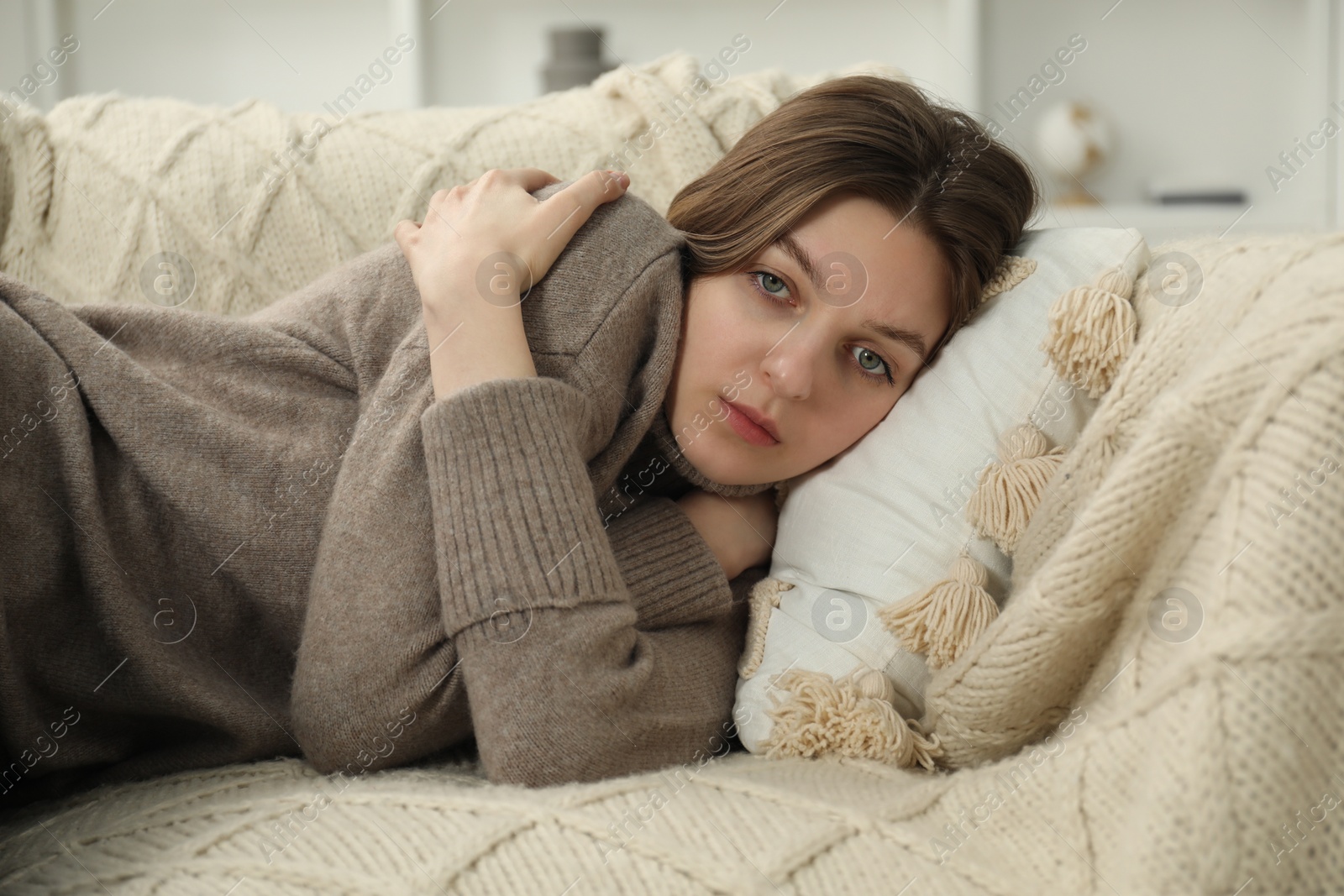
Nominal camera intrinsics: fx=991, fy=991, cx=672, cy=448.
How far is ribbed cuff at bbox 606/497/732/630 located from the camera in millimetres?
883

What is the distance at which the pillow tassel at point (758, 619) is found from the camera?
34.6 inches

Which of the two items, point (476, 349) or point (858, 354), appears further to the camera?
point (858, 354)

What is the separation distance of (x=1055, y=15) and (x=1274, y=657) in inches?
92.0

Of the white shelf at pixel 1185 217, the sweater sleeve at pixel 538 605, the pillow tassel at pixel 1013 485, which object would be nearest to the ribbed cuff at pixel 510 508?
the sweater sleeve at pixel 538 605

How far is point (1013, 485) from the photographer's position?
0.82 m

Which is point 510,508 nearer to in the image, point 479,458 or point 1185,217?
point 479,458

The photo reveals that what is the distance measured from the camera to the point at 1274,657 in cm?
52

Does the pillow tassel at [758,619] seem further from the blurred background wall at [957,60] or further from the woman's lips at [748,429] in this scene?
the blurred background wall at [957,60]

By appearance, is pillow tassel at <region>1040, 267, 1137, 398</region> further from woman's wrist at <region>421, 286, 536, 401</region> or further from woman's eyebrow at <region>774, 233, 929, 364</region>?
woman's wrist at <region>421, 286, 536, 401</region>

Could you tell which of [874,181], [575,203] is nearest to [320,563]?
[575,203]

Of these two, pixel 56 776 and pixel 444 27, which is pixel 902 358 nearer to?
pixel 56 776

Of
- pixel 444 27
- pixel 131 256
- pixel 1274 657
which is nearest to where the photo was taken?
pixel 1274 657

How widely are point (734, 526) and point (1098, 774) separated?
1.54ft

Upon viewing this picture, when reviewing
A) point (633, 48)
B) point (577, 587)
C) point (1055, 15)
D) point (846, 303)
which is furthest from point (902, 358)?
point (1055, 15)
